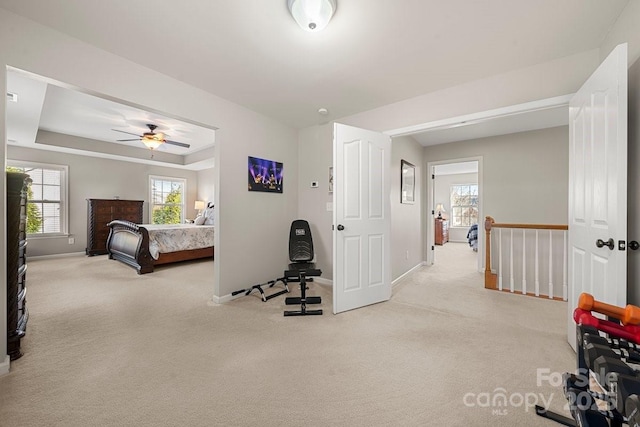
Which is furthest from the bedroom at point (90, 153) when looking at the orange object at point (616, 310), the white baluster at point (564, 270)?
the white baluster at point (564, 270)

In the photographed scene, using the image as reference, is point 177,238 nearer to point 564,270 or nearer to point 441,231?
point 564,270

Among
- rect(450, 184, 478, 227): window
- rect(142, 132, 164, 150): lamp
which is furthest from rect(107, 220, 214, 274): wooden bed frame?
rect(450, 184, 478, 227): window

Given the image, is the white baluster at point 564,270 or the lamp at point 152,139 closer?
the white baluster at point 564,270

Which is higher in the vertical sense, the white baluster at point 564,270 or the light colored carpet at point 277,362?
the white baluster at point 564,270

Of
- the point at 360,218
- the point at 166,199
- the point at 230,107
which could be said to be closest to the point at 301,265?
the point at 360,218

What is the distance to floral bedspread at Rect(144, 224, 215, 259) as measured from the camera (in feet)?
15.3

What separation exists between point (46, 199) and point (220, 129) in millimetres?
5603

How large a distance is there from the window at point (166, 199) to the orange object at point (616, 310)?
8.54 meters

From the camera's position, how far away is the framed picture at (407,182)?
418 centimetres

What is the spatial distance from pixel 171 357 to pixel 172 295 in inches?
62.9

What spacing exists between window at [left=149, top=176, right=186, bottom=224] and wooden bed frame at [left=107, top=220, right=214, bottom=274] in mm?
1590

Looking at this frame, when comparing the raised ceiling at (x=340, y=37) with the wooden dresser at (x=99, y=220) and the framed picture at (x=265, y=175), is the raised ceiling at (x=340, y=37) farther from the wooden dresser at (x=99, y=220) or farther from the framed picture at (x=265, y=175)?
the wooden dresser at (x=99, y=220)

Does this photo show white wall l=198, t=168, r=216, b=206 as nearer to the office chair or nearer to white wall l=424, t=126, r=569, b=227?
the office chair

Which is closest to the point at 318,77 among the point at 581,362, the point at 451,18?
the point at 451,18
